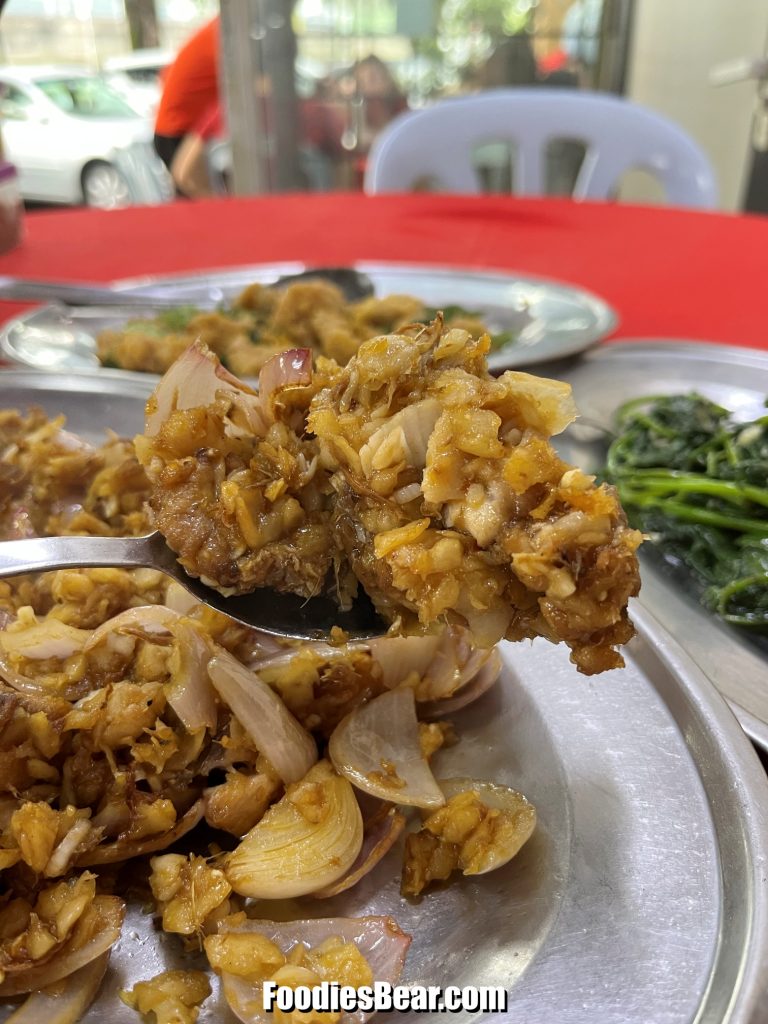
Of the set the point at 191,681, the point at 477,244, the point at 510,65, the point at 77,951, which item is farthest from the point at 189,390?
the point at 510,65

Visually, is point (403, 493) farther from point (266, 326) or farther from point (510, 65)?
point (510, 65)

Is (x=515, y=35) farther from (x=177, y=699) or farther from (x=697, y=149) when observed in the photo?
(x=177, y=699)

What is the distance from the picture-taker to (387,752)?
1.04 metres

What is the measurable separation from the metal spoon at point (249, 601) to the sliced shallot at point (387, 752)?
112mm

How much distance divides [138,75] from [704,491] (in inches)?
297

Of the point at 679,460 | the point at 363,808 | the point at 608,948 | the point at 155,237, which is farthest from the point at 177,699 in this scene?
the point at 155,237

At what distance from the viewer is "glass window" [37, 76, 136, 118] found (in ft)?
25.0

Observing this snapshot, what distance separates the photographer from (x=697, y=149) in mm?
4180

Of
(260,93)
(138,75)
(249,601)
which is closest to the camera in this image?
(249,601)

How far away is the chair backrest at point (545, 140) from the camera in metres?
4.21

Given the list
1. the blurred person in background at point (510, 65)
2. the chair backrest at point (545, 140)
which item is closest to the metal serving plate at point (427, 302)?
the chair backrest at point (545, 140)

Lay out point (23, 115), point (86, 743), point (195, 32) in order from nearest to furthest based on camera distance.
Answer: point (86, 743), point (195, 32), point (23, 115)

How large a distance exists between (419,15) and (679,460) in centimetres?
574

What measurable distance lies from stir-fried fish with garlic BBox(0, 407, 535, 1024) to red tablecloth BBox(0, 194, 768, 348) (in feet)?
6.35
